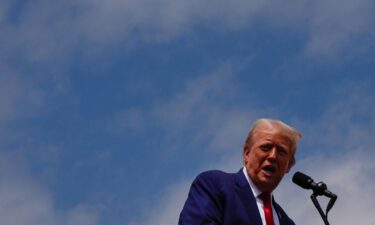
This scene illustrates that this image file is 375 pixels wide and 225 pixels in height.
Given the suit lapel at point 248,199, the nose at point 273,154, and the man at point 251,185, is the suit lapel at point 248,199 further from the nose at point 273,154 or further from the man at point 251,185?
the nose at point 273,154

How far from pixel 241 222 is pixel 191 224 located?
18.7 inches

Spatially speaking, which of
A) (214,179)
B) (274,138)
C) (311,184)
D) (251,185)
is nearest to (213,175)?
(214,179)

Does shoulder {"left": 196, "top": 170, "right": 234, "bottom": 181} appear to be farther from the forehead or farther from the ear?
the ear

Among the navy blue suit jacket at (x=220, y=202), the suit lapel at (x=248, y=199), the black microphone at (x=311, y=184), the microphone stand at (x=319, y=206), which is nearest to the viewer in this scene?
the navy blue suit jacket at (x=220, y=202)

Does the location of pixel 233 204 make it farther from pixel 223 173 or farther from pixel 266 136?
pixel 266 136

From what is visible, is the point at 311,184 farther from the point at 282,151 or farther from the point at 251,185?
the point at 251,185

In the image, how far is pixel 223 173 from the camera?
563cm

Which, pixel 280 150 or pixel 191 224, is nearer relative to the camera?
pixel 191 224

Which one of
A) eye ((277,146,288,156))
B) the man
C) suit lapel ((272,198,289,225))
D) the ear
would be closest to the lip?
the man

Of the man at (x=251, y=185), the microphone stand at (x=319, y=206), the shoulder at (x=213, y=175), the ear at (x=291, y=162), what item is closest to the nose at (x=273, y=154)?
the man at (x=251, y=185)

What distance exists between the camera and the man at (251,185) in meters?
5.24

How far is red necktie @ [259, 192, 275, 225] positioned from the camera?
5.60 m

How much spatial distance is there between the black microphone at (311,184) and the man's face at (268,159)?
0.68 ft

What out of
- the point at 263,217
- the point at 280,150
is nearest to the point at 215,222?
the point at 263,217
